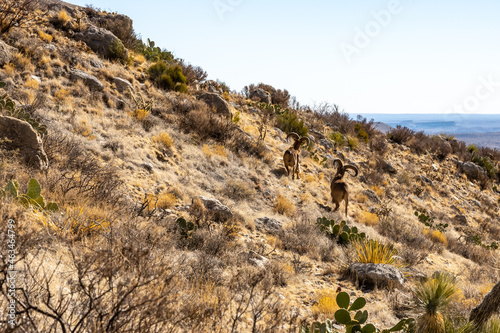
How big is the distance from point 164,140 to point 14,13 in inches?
295

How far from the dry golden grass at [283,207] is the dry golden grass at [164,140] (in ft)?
12.2

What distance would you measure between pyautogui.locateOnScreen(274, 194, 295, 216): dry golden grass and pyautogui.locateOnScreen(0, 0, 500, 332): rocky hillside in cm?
9

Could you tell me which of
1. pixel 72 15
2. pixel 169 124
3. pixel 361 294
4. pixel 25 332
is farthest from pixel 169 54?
pixel 25 332

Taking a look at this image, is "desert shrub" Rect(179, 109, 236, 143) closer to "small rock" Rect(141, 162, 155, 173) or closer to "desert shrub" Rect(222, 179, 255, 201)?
"desert shrub" Rect(222, 179, 255, 201)

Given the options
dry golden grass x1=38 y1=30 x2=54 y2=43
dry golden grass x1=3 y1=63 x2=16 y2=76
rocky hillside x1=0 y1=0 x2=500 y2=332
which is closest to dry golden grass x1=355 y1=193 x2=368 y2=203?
rocky hillside x1=0 y1=0 x2=500 y2=332

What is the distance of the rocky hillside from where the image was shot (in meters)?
2.83

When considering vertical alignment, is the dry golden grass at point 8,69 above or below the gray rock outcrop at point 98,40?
below

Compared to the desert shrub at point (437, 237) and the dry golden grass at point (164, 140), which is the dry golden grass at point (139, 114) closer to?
the dry golden grass at point (164, 140)

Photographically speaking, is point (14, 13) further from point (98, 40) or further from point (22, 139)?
point (22, 139)

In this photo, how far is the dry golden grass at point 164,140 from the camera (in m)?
9.56

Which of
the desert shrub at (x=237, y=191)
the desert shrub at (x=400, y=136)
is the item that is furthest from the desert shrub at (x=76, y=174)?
the desert shrub at (x=400, y=136)

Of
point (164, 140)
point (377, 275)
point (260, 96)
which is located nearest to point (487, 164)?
point (260, 96)

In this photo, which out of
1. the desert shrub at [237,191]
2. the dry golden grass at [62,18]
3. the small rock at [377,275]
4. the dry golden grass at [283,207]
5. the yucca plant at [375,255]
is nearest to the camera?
the small rock at [377,275]

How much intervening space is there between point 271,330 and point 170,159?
708cm
